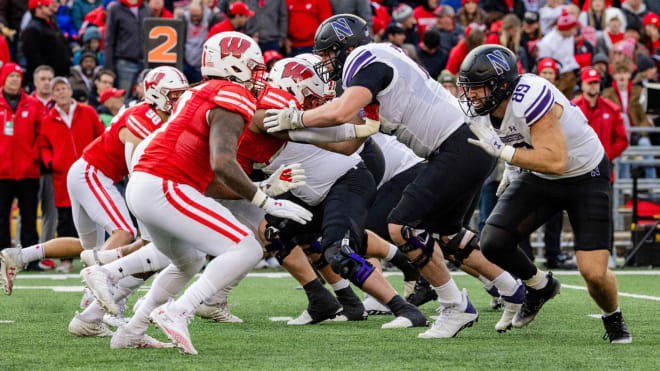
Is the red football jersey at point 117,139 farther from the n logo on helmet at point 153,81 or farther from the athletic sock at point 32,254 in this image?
the athletic sock at point 32,254

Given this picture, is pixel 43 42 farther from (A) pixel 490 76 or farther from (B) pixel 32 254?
(A) pixel 490 76

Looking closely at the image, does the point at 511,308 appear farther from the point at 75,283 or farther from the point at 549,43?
the point at 549,43

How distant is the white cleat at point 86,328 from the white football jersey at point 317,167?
4.83ft

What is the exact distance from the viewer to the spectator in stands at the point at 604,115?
11602 millimetres

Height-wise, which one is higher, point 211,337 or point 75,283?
point 211,337

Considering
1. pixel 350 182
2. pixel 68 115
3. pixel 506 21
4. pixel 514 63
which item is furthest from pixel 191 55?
pixel 514 63

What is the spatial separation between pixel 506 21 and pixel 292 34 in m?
2.65

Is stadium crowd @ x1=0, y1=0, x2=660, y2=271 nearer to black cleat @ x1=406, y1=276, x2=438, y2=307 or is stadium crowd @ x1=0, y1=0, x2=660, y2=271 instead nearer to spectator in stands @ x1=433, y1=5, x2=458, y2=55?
spectator in stands @ x1=433, y1=5, x2=458, y2=55

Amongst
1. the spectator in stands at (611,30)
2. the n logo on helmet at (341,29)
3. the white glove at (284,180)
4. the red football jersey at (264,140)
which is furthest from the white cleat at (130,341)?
the spectator in stands at (611,30)

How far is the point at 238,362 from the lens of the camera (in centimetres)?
508

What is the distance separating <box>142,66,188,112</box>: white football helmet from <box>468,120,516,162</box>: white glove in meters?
2.32

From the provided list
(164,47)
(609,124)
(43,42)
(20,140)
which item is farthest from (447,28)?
(20,140)

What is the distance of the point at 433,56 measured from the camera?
13562 millimetres

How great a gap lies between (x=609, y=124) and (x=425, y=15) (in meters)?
4.66
